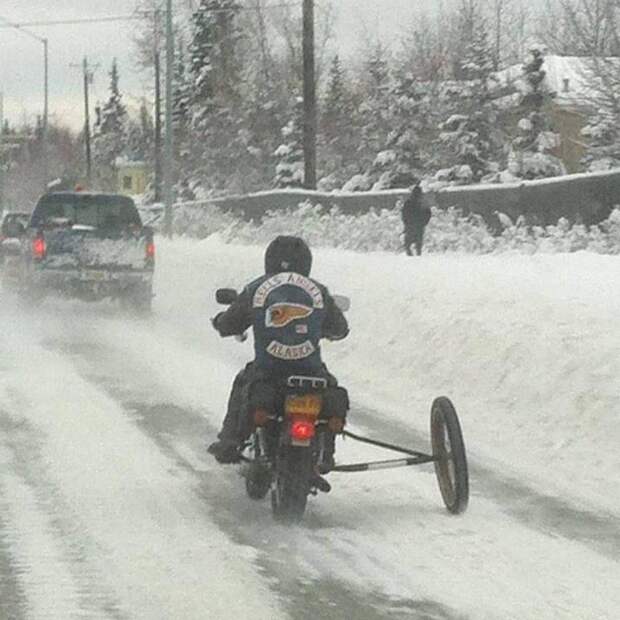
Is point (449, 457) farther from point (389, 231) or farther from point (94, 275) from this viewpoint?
point (389, 231)

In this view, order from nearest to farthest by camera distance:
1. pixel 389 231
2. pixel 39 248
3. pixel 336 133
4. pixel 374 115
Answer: pixel 39 248 → pixel 389 231 → pixel 374 115 → pixel 336 133

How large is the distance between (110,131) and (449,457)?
459 feet

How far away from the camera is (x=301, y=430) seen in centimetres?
Answer: 810

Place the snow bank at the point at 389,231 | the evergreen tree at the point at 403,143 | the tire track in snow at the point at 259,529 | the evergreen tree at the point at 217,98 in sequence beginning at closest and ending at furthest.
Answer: the tire track in snow at the point at 259,529 → the snow bank at the point at 389,231 → the evergreen tree at the point at 403,143 → the evergreen tree at the point at 217,98

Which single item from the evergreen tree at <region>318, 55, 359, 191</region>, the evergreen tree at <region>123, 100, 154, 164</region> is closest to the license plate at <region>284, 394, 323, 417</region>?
the evergreen tree at <region>318, 55, 359, 191</region>

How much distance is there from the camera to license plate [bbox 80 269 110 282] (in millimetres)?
23152

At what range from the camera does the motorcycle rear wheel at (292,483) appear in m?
8.22

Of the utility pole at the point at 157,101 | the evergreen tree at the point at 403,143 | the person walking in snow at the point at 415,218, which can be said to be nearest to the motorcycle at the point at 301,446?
the person walking in snow at the point at 415,218

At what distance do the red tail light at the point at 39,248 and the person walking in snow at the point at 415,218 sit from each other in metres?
8.81

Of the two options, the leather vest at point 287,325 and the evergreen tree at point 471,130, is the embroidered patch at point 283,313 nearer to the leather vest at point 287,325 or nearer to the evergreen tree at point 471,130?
the leather vest at point 287,325

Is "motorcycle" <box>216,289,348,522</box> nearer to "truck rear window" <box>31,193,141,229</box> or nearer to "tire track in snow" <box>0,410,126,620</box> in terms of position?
"tire track in snow" <box>0,410,126,620</box>

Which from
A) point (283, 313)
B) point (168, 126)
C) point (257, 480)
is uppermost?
point (168, 126)

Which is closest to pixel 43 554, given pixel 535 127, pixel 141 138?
pixel 535 127

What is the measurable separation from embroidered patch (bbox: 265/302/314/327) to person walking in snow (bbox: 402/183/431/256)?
21.2 metres
